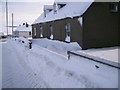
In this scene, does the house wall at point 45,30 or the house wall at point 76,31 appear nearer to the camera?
the house wall at point 76,31

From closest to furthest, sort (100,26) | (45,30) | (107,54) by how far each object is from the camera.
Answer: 1. (107,54)
2. (100,26)
3. (45,30)

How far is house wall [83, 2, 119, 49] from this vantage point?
680 inches

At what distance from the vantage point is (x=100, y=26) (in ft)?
58.2

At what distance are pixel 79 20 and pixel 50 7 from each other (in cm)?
1590

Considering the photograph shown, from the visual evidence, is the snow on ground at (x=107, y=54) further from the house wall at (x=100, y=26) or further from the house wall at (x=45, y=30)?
the house wall at (x=45, y=30)

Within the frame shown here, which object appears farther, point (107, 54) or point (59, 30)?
point (59, 30)

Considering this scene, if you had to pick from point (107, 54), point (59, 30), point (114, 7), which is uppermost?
point (114, 7)

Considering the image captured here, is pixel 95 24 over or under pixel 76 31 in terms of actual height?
over

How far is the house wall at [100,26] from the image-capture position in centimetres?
1728

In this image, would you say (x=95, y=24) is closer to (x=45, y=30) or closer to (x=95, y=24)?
(x=95, y=24)

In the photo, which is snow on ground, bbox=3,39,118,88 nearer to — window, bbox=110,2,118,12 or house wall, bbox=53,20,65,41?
window, bbox=110,2,118,12

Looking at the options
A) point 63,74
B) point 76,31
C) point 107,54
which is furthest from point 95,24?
point 63,74

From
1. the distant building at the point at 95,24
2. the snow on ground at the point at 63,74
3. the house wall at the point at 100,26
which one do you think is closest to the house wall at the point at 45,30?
the distant building at the point at 95,24

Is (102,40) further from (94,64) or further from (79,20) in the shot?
(94,64)
